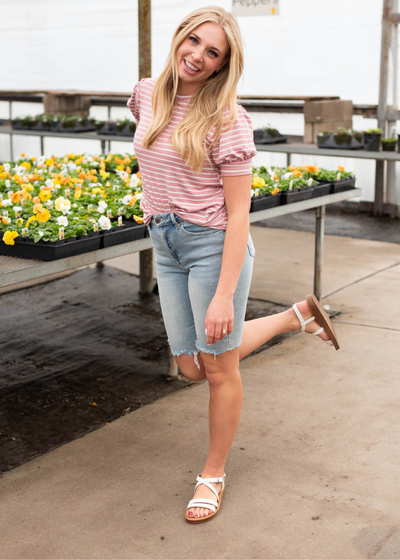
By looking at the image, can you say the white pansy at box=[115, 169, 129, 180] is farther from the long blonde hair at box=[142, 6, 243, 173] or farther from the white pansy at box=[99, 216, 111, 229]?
the long blonde hair at box=[142, 6, 243, 173]

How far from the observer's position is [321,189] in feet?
13.4


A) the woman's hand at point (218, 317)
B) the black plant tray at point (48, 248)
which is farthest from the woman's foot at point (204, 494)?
the black plant tray at point (48, 248)

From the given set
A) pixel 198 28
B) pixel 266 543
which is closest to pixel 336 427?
pixel 266 543

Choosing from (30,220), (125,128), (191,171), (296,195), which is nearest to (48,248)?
(30,220)

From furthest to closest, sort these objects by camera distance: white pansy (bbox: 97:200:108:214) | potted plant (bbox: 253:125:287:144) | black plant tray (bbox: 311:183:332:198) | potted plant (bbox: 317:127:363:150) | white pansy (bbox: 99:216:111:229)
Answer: potted plant (bbox: 253:125:287:144), potted plant (bbox: 317:127:363:150), black plant tray (bbox: 311:183:332:198), white pansy (bbox: 97:200:108:214), white pansy (bbox: 99:216:111:229)

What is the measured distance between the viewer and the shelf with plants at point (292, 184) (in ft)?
12.1

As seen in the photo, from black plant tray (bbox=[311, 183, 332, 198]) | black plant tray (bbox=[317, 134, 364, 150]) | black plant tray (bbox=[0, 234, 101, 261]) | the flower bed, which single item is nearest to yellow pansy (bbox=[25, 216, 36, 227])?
the flower bed

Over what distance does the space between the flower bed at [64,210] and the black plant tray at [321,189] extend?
3.40 feet

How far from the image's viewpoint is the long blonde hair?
6.11 feet

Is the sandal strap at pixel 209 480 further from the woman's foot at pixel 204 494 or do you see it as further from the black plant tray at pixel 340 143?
the black plant tray at pixel 340 143

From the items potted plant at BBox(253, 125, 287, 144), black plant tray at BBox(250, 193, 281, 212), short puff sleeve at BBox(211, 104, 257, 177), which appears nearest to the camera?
short puff sleeve at BBox(211, 104, 257, 177)

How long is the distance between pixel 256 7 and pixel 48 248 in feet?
19.7

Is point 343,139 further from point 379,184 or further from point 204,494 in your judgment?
point 204,494

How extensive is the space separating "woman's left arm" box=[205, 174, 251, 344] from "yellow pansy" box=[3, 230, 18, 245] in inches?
39.3
